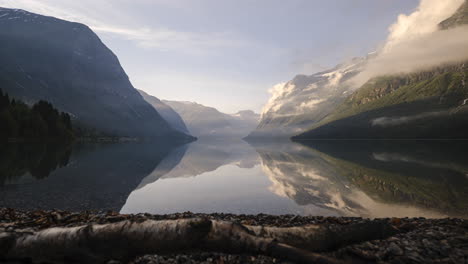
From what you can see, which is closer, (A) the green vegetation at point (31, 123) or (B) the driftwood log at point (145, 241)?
(B) the driftwood log at point (145, 241)

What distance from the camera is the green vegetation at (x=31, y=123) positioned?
104 m

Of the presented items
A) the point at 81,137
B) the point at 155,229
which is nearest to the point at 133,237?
the point at 155,229

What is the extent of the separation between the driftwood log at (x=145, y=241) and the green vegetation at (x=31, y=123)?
133 m

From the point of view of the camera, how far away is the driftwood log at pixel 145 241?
718cm

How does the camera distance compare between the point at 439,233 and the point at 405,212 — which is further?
the point at 405,212

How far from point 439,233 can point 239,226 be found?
8926mm

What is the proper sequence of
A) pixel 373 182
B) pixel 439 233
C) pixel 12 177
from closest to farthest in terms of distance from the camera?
pixel 439 233, pixel 12 177, pixel 373 182

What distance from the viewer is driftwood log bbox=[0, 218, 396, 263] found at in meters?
7.18

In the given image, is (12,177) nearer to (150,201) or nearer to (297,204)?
(150,201)

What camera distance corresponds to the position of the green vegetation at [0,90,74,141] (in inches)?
4097

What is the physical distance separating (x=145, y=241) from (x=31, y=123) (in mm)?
145559

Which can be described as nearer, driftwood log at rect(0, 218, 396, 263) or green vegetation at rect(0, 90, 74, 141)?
driftwood log at rect(0, 218, 396, 263)

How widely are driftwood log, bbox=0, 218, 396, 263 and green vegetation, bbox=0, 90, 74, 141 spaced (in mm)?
132628

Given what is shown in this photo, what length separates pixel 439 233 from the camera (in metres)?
9.91
